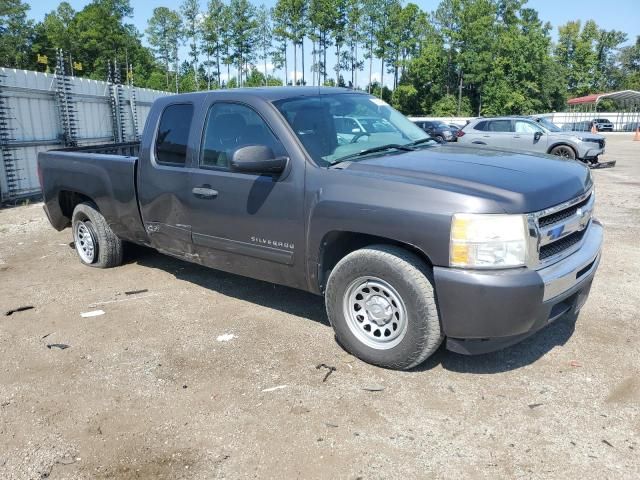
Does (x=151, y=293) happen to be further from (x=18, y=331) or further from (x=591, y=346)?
(x=591, y=346)

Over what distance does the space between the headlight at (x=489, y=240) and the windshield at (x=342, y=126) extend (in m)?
1.17

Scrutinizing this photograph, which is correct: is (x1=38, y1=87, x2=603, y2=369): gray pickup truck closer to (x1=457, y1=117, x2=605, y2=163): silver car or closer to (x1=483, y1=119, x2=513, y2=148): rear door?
(x1=457, y1=117, x2=605, y2=163): silver car

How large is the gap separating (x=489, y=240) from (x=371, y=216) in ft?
2.46

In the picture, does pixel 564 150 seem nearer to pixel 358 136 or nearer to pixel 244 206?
pixel 358 136

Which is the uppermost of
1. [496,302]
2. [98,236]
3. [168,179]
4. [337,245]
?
[168,179]

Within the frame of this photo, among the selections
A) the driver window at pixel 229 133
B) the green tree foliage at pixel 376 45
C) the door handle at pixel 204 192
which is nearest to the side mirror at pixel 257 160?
the driver window at pixel 229 133

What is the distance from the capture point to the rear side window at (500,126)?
1684cm

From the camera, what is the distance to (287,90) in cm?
457

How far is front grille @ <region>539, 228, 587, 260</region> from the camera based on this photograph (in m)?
3.35

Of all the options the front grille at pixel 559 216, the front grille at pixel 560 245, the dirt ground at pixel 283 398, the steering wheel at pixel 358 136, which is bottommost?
the dirt ground at pixel 283 398

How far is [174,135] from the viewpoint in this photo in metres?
4.91

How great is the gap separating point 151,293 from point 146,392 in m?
2.04

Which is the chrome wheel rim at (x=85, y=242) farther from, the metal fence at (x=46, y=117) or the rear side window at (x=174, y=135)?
the metal fence at (x=46, y=117)

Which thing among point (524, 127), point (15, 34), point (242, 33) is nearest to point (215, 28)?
point (242, 33)
